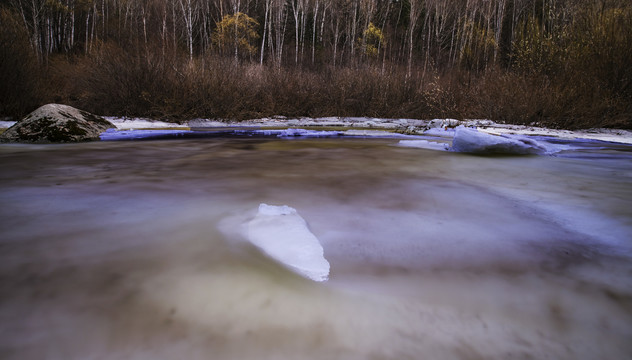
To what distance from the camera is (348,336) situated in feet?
3.13

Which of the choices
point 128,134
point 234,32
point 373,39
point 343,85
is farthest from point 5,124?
point 373,39

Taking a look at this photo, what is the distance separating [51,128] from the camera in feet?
18.8

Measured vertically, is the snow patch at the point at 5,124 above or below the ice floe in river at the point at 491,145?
above

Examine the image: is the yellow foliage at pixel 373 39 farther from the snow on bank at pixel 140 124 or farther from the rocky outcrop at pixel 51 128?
the rocky outcrop at pixel 51 128

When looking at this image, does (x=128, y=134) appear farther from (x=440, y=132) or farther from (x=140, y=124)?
(x=440, y=132)

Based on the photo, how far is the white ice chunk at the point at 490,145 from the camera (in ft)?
15.1

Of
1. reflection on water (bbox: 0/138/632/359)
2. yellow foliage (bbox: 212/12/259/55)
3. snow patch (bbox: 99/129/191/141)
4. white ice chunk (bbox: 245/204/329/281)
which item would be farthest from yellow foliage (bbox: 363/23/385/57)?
white ice chunk (bbox: 245/204/329/281)

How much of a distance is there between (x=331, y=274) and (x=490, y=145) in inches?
159

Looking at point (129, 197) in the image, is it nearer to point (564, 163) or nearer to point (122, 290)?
point (122, 290)

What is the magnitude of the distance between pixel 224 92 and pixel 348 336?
10.2m

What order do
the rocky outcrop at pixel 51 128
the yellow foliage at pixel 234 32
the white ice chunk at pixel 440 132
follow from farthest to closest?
the yellow foliage at pixel 234 32
the white ice chunk at pixel 440 132
the rocky outcrop at pixel 51 128

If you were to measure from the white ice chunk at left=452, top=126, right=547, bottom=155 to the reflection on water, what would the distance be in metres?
1.85

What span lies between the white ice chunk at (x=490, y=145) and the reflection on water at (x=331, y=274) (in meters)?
1.85

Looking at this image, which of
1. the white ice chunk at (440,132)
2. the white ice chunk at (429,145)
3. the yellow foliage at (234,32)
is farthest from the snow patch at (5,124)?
the yellow foliage at (234,32)
